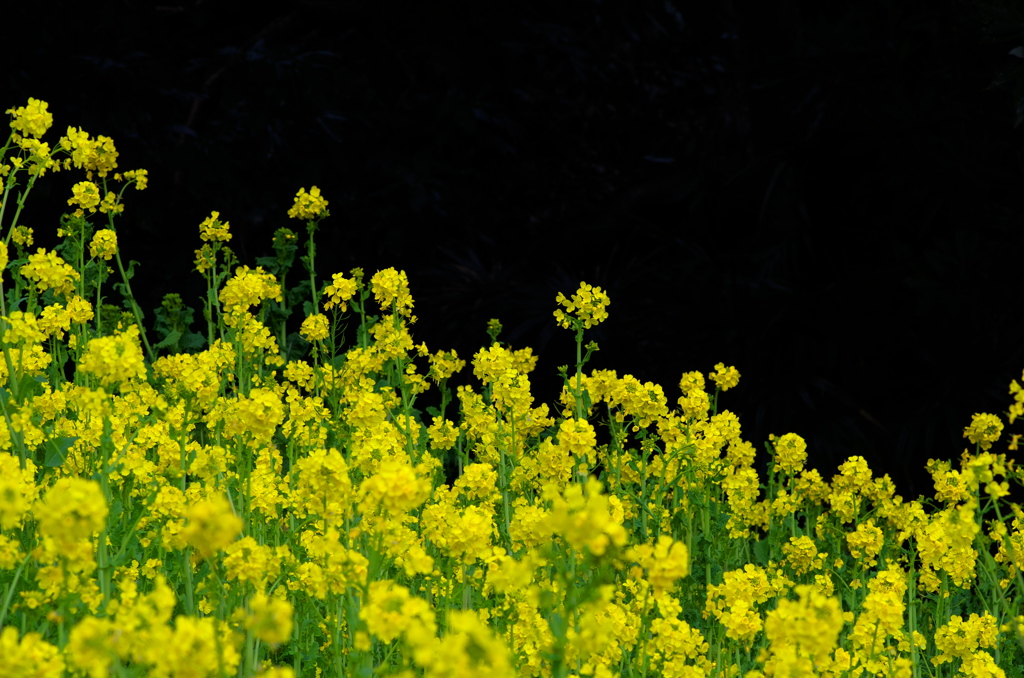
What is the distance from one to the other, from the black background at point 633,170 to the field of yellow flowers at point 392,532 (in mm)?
1057

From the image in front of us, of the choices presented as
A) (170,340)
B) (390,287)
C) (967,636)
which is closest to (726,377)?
(390,287)

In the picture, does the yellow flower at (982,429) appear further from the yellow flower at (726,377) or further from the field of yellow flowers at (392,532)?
the yellow flower at (726,377)

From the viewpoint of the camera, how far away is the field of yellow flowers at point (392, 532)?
1767mm

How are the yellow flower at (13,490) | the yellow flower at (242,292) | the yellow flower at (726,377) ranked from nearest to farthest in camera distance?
the yellow flower at (13,490) < the yellow flower at (242,292) < the yellow flower at (726,377)

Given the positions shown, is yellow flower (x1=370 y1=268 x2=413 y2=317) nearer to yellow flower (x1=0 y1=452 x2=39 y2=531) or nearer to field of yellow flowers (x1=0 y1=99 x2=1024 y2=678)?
field of yellow flowers (x1=0 y1=99 x2=1024 y2=678)

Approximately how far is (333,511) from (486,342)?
2827mm

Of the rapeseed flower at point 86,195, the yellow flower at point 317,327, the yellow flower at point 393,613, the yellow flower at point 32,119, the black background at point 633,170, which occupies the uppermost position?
the black background at point 633,170

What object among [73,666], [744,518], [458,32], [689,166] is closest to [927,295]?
[689,166]

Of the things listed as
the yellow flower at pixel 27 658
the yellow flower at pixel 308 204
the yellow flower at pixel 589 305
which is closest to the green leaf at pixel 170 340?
the yellow flower at pixel 308 204

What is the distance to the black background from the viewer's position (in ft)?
17.1

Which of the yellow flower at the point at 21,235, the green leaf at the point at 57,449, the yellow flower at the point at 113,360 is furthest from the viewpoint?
the yellow flower at the point at 21,235

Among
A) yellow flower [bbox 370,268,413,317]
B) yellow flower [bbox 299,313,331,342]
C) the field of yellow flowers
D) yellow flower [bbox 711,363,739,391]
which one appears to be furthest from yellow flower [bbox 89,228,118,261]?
yellow flower [bbox 711,363,739,391]

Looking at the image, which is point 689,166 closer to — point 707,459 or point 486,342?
point 486,342

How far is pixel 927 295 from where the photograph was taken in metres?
4.96
